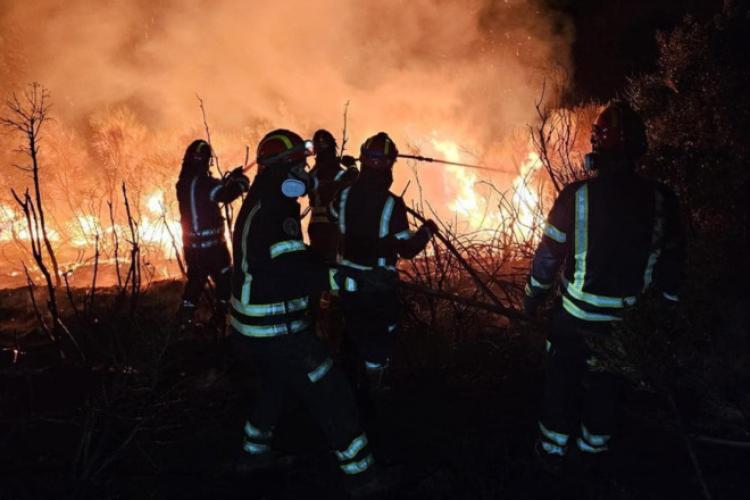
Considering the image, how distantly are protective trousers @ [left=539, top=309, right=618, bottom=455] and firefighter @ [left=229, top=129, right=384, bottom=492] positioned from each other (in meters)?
1.16

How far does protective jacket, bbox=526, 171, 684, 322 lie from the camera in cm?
293

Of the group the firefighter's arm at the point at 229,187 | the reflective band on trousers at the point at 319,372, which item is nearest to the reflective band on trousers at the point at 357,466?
the reflective band on trousers at the point at 319,372

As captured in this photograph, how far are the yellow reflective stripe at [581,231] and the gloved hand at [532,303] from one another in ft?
1.24

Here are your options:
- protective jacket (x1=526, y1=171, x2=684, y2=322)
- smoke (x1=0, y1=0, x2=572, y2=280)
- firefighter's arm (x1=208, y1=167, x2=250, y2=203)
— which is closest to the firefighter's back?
protective jacket (x1=526, y1=171, x2=684, y2=322)

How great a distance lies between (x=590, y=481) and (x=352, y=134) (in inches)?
627

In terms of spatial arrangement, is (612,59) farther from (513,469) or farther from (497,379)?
(513,469)

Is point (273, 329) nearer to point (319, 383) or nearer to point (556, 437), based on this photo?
point (319, 383)

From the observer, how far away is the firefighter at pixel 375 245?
12.9 feet

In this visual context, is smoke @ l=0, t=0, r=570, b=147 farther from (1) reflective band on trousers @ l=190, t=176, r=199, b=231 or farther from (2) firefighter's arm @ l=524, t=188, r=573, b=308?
(2) firefighter's arm @ l=524, t=188, r=573, b=308

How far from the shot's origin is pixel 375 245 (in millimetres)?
3994

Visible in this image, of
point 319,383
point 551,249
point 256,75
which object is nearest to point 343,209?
point 319,383

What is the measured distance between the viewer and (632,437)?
372 centimetres

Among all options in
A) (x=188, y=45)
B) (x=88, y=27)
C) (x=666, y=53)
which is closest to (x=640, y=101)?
(x=666, y=53)

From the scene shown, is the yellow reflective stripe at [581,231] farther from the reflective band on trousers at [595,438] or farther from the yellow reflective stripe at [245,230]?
the yellow reflective stripe at [245,230]
